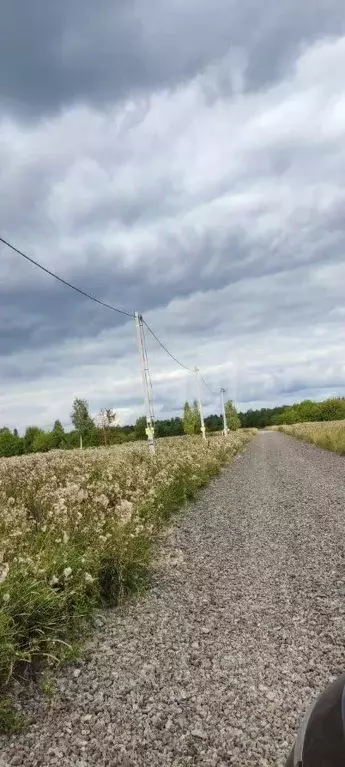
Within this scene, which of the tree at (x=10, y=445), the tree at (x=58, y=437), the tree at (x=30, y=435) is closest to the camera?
the tree at (x=10, y=445)

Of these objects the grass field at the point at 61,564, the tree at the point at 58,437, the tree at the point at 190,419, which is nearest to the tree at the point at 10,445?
the tree at the point at 58,437

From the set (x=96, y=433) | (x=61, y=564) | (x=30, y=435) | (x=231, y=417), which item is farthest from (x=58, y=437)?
(x=61, y=564)

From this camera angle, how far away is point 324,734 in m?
1.98

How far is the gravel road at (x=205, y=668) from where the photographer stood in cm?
412

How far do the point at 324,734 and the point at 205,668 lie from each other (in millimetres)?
3591

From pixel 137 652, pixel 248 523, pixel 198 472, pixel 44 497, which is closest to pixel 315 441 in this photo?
pixel 198 472

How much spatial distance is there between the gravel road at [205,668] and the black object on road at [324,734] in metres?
2.06

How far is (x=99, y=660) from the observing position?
→ 561 centimetres

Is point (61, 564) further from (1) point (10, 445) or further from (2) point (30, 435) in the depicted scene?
(2) point (30, 435)

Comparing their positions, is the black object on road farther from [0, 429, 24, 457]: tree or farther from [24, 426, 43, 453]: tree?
[24, 426, 43, 453]: tree

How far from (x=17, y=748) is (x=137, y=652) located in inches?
68.4

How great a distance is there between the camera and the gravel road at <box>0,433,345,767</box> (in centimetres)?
412

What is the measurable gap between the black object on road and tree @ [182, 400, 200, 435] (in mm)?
103296

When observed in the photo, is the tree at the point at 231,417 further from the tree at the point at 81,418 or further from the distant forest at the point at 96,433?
the tree at the point at 81,418
